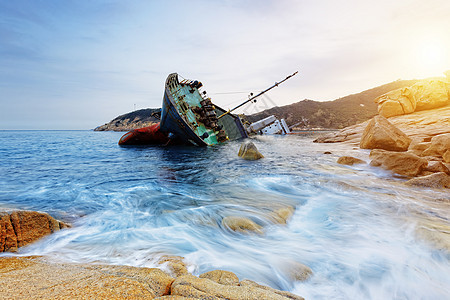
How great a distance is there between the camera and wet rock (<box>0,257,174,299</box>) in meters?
1.75

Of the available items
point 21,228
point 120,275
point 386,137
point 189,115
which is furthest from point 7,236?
point 189,115

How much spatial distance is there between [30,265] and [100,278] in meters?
1.47

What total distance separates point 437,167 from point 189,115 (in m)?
17.9

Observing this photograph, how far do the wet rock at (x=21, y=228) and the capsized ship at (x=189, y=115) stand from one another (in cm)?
1446

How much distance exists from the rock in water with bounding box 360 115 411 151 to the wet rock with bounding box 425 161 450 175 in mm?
5779

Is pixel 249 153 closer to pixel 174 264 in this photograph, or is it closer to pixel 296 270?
pixel 296 270

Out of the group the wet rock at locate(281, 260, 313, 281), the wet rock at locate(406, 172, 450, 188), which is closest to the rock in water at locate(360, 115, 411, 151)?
the wet rock at locate(406, 172, 450, 188)

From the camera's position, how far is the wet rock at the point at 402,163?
7.44m

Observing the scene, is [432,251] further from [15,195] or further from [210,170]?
[15,195]

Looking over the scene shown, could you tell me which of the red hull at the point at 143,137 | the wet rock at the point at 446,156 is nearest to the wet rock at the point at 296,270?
the wet rock at the point at 446,156

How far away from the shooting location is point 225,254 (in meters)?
3.53

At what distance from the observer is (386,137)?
41.3 ft

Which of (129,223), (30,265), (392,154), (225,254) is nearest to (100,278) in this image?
(30,265)

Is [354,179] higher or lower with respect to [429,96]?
lower
